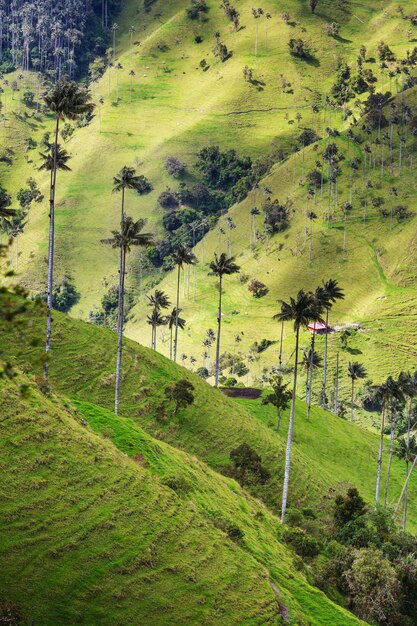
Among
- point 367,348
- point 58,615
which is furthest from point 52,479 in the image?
point 367,348

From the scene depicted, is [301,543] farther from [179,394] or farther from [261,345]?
[261,345]

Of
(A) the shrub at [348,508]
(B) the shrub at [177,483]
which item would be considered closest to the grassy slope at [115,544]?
(B) the shrub at [177,483]

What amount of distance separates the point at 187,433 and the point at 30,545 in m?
39.9

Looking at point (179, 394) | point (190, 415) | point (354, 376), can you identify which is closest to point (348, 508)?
point (190, 415)

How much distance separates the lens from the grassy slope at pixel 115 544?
44.1 m

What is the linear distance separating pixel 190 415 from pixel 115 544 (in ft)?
131

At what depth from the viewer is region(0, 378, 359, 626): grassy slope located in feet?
145

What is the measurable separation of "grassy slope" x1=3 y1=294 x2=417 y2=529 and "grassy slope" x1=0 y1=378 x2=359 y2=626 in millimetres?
19023

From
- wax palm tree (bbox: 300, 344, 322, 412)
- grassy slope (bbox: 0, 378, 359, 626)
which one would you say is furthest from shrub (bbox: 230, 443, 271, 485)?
wax palm tree (bbox: 300, 344, 322, 412)

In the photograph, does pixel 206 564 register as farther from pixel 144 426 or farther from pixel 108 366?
pixel 108 366

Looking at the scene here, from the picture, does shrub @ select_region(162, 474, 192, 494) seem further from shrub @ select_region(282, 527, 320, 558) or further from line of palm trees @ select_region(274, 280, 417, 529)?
line of palm trees @ select_region(274, 280, 417, 529)

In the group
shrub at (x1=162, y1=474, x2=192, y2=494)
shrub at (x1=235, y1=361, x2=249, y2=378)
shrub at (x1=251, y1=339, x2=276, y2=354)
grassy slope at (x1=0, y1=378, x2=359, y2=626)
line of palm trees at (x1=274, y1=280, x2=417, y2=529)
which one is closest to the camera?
grassy slope at (x1=0, y1=378, x2=359, y2=626)

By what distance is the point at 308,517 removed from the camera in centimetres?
7650

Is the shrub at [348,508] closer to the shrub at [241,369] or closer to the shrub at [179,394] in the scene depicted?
the shrub at [179,394]
